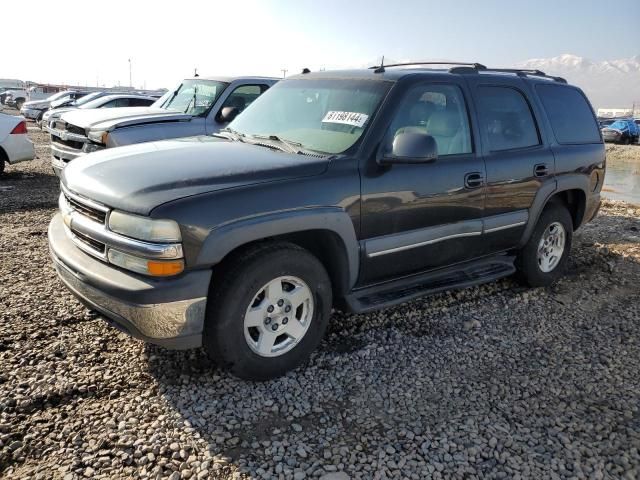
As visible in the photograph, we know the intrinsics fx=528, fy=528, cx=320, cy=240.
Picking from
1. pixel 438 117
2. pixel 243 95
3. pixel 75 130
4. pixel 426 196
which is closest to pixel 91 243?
pixel 426 196

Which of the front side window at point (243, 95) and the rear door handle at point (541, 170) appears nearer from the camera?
the rear door handle at point (541, 170)

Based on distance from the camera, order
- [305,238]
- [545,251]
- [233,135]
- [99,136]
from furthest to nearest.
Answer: [99,136], [545,251], [233,135], [305,238]

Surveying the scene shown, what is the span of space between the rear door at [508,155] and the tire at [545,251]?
0.30 meters

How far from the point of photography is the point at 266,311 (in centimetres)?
312

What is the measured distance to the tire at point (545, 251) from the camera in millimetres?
4883

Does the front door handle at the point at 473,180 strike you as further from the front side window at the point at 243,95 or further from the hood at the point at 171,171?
the front side window at the point at 243,95

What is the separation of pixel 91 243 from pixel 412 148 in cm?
203

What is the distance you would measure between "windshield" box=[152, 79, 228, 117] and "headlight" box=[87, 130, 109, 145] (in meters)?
1.51

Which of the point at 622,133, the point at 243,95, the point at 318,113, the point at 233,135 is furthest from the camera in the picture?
the point at 622,133

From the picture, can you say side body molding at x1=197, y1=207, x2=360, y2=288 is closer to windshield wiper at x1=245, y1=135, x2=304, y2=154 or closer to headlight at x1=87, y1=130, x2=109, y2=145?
windshield wiper at x1=245, y1=135, x2=304, y2=154

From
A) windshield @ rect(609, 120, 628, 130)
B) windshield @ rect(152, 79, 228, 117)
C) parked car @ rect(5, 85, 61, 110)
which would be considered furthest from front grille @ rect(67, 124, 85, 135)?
parked car @ rect(5, 85, 61, 110)

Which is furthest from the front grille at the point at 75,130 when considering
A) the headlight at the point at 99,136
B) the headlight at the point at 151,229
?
the headlight at the point at 151,229

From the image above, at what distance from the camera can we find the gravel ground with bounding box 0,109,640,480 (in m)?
2.58

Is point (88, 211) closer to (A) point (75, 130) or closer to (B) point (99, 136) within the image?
(B) point (99, 136)
